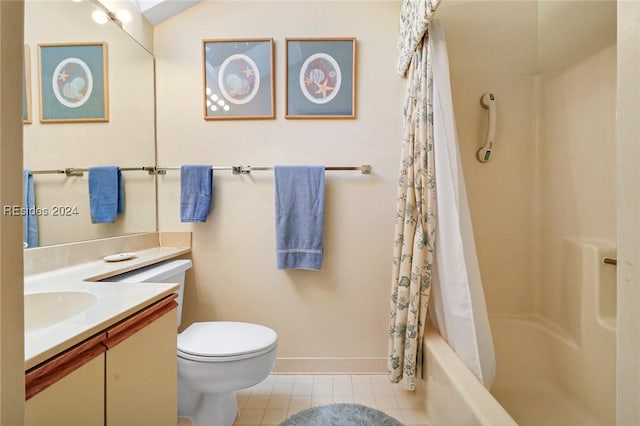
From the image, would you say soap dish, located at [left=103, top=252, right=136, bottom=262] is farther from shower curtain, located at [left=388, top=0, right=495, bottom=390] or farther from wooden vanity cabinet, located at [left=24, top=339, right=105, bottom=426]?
shower curtain, located at [left=388, top=0, right=495, bottom=390]

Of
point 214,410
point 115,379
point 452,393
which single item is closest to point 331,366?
point 214,410

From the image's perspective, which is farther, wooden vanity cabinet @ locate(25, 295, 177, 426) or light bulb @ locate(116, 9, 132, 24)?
light bulb @ locate(116, 9, 132, 24)

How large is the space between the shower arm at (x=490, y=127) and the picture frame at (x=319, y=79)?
80 cm

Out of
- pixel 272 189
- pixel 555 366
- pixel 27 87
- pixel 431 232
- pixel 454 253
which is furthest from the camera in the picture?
pixel 272 189

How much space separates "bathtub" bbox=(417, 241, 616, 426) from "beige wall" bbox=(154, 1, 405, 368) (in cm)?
54

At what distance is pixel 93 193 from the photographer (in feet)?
4.24

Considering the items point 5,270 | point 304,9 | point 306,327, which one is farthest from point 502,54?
point 5,270

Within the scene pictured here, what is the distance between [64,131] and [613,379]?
8.52 ft

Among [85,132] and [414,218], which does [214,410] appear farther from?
[85,132]

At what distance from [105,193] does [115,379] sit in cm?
105

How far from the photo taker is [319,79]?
64.9 inches

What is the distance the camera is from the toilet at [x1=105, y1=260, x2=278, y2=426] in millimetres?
1094

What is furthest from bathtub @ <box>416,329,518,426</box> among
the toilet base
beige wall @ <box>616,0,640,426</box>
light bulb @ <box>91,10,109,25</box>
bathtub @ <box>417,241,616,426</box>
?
light bulb @ <box>91,10,109,25</box>

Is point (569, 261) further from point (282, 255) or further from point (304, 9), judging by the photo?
point (304, 9)
